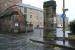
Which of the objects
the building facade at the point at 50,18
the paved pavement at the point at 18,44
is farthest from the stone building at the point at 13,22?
the building facade at the point at 50,18

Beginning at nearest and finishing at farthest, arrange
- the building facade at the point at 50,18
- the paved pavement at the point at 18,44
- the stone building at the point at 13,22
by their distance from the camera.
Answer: the paved pavement at the point at 18,44 → the building facade at the point at 50,18 → the stone building at the point at 13,22

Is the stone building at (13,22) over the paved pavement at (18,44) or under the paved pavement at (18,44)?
over

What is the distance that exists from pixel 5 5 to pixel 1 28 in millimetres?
18243

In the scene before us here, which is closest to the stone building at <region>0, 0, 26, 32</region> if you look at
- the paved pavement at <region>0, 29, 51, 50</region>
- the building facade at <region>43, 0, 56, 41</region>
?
the paved pavement at <region>0, 29, 51, 50</region>

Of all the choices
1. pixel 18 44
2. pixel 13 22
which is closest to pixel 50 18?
pixel 18 44

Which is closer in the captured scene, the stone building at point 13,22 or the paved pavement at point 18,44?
the paved pavement at point 18,44

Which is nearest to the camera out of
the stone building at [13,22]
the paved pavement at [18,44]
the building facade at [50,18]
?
the paved pavement at [18,44]

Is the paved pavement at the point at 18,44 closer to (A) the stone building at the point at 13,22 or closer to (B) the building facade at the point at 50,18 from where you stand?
(B) the building facade at the point at 50,18

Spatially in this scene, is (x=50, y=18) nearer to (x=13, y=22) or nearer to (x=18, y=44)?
(x=18, y=44)

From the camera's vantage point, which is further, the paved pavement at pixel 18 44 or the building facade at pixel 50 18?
the building facade at pixel 50 18

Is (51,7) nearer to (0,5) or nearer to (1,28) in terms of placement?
(1,28)

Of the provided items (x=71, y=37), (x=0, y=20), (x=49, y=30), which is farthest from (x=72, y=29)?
(x=0, y=20)

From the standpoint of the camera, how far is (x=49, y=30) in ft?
90.3

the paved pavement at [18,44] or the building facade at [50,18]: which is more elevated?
the building facade at [50,18]
